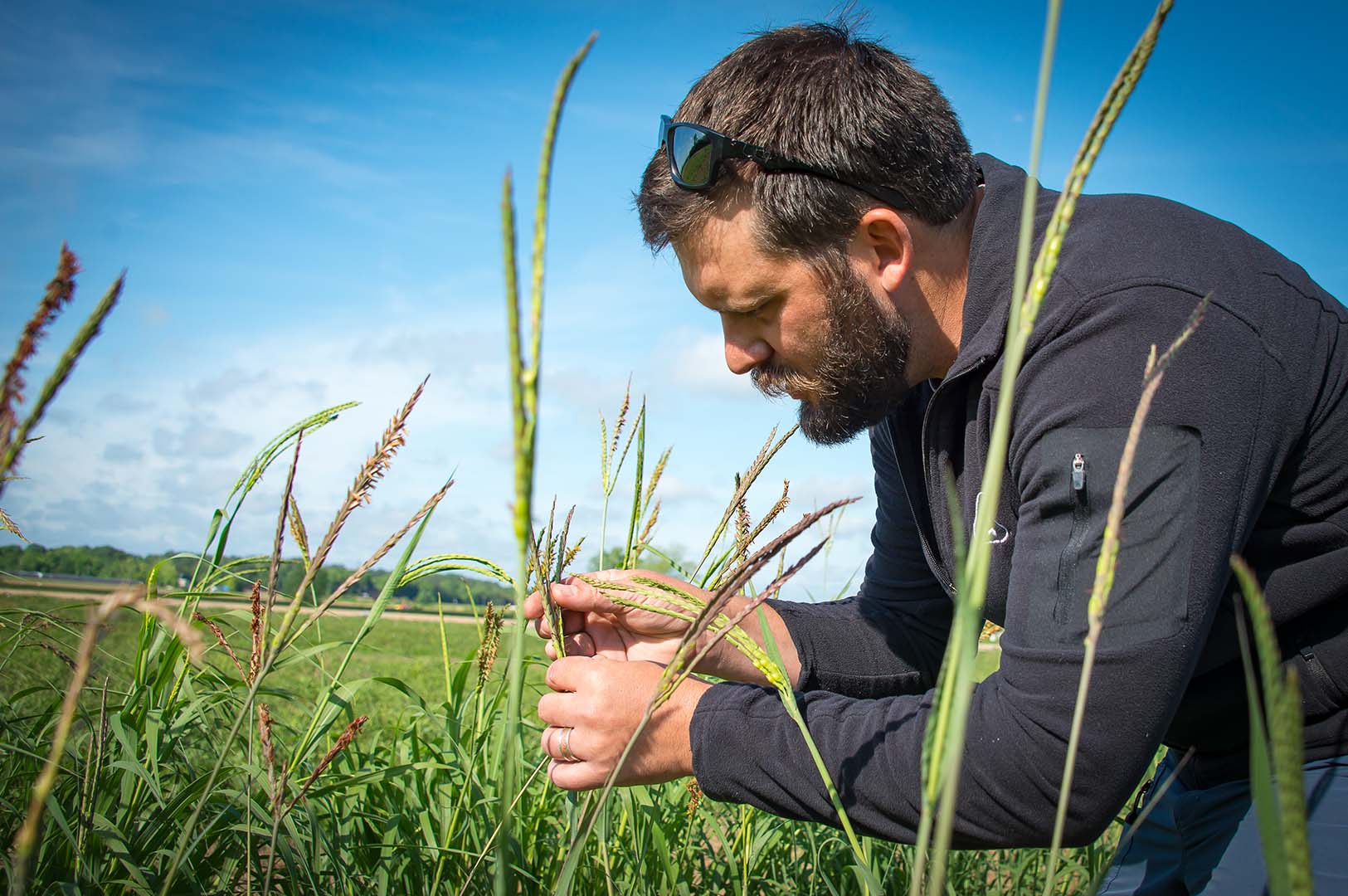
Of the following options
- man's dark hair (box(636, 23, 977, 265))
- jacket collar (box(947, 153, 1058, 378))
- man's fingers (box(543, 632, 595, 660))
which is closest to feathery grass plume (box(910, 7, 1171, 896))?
jacket collar (box(947, 153, 1058, 378))

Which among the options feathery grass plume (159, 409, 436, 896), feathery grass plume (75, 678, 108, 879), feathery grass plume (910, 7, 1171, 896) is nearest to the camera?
feathery grass plume (910, 7, 1171, 896)

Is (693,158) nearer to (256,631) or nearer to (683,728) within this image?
(683,728)

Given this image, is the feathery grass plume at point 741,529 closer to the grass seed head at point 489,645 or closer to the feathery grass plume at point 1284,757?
the grass seed head at point 489,645

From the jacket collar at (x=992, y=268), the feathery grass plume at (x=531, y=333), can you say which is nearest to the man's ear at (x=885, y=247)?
the jacket collar at (x=992, y=268)

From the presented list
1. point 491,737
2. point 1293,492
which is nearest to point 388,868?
point 491,737

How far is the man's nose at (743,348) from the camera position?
2.19 meters

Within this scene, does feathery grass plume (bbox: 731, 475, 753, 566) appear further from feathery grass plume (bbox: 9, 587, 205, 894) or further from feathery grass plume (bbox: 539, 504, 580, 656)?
feathery grass plume (bbox: 9, 587, 205, 894)

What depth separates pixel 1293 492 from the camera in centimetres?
162

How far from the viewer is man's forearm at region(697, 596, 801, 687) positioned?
6.41 feet

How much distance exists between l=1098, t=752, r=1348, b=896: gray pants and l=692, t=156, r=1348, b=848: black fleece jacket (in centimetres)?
11

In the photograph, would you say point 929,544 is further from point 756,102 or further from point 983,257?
point 756,102

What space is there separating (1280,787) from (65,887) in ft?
4.65

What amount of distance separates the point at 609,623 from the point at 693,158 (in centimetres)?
108

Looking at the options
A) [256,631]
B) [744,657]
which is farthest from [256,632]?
[744,657]
